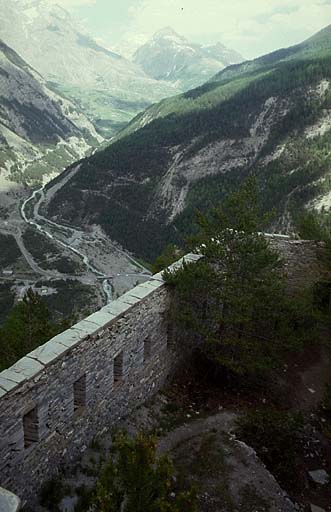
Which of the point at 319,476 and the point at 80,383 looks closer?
the point at 80,383

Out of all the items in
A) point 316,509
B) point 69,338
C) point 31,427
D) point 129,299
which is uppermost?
point 69,338

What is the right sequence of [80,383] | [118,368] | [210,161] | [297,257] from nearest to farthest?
1. [80,383]
2. [118,368]
3. [297,257]
4. [210,161]

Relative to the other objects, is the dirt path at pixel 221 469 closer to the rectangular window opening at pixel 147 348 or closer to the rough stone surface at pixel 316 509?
the rough stone surface at pixel 316 509

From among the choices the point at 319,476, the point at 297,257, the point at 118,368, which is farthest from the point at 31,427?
the point at 297,257

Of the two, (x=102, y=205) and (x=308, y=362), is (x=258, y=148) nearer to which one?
(x=102, y=205)

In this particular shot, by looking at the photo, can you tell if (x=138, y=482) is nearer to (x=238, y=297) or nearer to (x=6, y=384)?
(x=6, y=384)

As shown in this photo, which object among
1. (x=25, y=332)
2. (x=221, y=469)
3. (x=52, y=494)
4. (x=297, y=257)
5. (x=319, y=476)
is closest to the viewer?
(x=52, y=494)

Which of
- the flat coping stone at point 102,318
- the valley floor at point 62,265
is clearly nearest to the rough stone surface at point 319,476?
the flat coping stone at point 102,318
